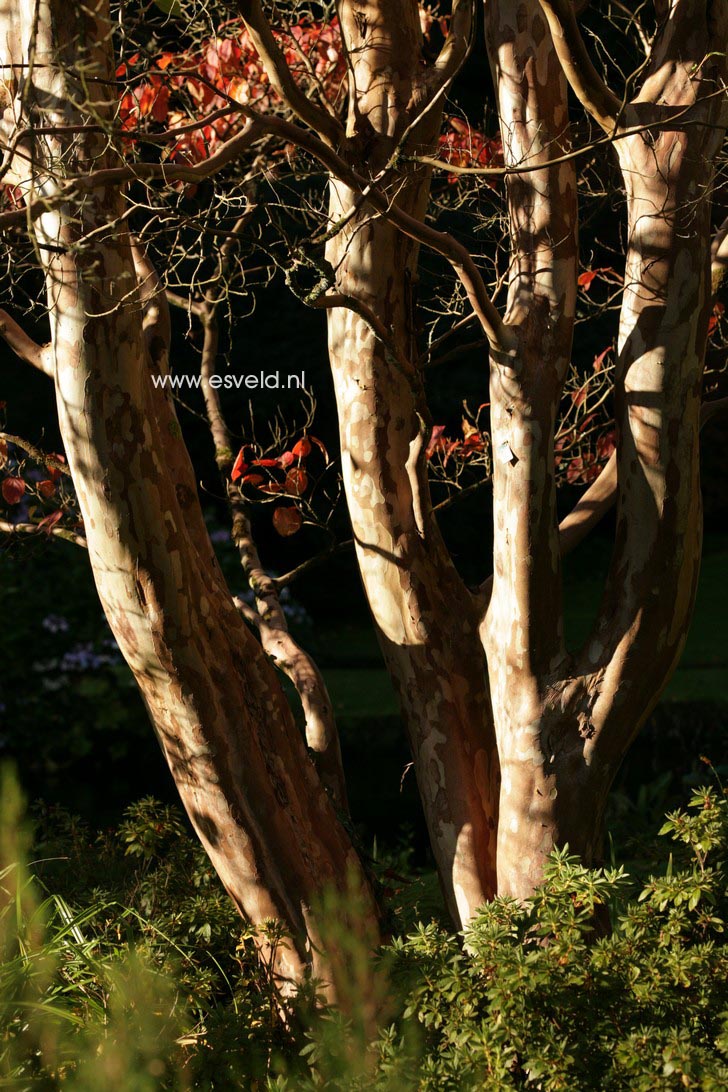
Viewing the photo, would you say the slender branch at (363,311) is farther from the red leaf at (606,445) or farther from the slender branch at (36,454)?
A: the red leaf at (606,445)

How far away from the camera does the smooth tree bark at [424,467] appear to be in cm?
293

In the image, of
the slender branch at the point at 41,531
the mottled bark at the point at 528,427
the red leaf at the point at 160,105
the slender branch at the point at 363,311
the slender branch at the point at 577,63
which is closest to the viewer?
the slender branch at the point at 577,63

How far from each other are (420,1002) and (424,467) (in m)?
1.55

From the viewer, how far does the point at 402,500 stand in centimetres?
354

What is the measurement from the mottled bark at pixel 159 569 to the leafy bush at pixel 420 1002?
25 centimetres

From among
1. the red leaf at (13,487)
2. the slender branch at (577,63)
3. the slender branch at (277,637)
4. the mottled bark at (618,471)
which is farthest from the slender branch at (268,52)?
the red leaf at (13,487)

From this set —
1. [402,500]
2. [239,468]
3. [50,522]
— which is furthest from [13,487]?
[402,500]

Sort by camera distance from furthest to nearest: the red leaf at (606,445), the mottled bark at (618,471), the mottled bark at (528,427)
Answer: the red leaf at (606,445) < the mottled bark at (528,427) < the mottled bark at (618,471)

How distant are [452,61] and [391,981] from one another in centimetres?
258

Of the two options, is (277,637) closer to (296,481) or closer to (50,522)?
(296,481)

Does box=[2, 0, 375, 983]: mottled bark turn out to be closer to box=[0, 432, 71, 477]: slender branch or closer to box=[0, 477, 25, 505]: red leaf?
box=[0, 432, 71, 477]: slender branch

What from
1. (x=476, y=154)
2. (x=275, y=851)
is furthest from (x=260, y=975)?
(x=476, y=154)

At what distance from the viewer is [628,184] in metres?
3.27

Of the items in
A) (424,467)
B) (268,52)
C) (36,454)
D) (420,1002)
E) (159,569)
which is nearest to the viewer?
(268,52)
